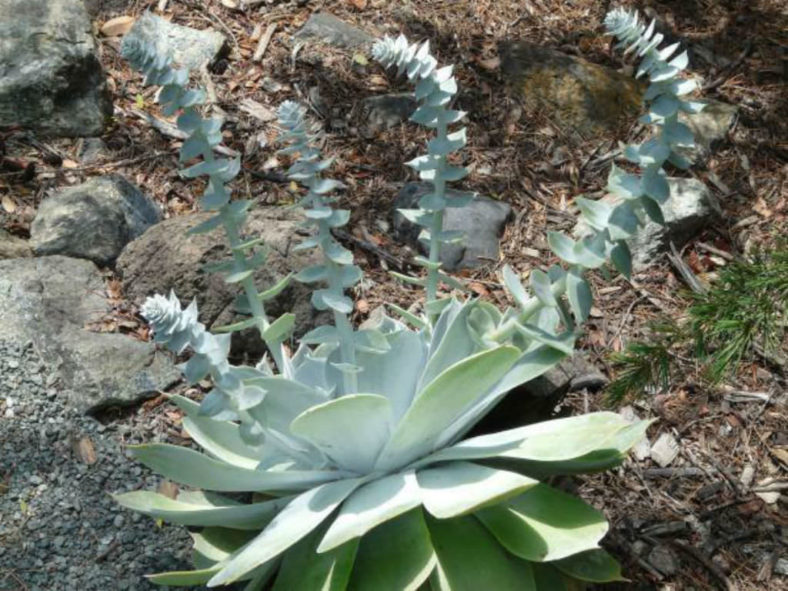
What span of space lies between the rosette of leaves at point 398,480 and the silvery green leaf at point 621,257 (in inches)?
9.2

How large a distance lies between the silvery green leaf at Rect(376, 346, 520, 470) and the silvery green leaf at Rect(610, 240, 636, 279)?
23 centimetres

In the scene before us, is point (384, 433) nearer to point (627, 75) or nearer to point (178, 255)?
point (178, 255)

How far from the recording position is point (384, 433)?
1.88m

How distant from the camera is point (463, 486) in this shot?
5.87 ft

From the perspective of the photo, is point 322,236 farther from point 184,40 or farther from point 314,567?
point 184,40

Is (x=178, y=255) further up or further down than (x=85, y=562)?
further up

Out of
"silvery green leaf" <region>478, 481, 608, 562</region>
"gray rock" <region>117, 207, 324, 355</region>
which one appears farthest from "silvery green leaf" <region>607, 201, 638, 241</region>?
"gray rock" <region>117, 207, 324, 355</region>

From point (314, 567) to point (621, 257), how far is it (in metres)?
0.80

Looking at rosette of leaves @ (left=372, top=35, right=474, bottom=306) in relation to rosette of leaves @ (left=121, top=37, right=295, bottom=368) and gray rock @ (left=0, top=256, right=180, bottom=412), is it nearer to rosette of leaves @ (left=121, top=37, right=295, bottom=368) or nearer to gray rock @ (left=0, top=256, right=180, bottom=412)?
rosette of leaves @ (left=121, top=37, right=295, bottom=368)

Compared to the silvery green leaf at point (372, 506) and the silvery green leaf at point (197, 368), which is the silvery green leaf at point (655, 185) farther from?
the silvery green leaf at point (197, 368)

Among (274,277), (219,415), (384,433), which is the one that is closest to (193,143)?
(219,415)

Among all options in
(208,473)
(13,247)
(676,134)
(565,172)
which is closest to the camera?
(676,134)

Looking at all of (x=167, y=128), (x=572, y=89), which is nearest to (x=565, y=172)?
(x=572, y=89)

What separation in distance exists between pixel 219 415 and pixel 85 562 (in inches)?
26.7
